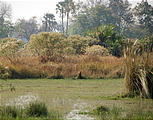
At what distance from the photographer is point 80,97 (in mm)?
9039

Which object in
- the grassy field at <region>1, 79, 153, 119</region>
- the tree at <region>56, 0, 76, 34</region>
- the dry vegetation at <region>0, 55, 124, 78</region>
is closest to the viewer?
the grassy field at <region>1, 79, 153, 119</region>

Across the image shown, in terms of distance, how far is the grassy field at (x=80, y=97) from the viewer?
7277mm

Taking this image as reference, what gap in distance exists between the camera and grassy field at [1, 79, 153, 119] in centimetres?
728

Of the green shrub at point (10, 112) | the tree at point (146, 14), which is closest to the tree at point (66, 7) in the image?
the tree at point (146, 14)

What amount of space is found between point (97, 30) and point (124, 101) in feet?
58.9

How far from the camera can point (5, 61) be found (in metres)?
15.6

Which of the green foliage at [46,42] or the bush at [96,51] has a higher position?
the green foliage at [46,42]

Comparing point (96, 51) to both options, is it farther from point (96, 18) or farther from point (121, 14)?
point (121, 14)

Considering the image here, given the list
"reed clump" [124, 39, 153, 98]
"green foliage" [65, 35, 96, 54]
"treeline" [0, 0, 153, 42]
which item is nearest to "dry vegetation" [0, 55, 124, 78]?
"reed clump" [124, 39, 153, 98]

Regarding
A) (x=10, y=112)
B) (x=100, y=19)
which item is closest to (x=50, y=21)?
(x=100, y=19)

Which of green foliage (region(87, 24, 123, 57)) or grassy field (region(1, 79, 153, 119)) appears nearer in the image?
grassy field (region(1, 79, 153, 119))

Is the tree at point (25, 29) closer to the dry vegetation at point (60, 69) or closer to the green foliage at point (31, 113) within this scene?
the dry vegetation at point (60, 69)

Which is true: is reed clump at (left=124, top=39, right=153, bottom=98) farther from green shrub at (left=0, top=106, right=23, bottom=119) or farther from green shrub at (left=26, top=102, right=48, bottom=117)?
green shrub at (left=0, top=106, right=23, bottom=119)

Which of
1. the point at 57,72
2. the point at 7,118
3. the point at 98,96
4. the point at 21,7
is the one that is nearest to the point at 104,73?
the point at 57,72
